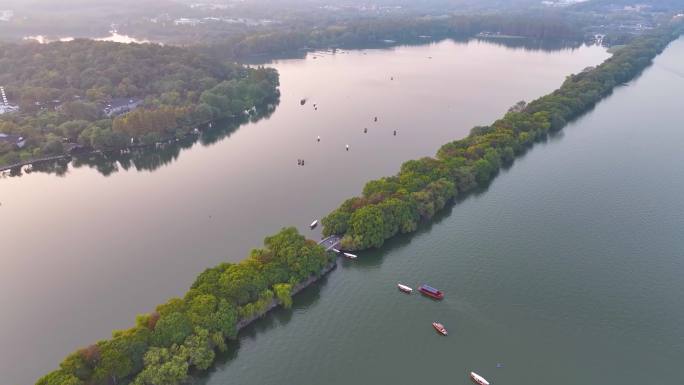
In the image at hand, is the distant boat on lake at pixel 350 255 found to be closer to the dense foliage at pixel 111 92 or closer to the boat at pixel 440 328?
the boat at pixel 440 328

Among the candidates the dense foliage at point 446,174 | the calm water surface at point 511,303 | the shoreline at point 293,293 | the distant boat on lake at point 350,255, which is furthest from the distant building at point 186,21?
the shoreline at point 293,293

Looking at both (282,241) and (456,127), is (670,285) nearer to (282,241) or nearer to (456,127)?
(282,241)

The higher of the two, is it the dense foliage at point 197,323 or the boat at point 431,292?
the dense foliage at point 197,323

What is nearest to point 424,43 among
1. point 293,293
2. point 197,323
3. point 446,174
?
point 446,174

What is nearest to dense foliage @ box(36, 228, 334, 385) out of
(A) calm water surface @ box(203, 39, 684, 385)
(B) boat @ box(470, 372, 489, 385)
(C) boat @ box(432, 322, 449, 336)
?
(A) calm water surface @ box(203, 39, 684, 385)

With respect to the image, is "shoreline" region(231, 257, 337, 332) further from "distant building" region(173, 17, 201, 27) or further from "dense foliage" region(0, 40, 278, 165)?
"distant building" region(173, 17, 201, 27)
